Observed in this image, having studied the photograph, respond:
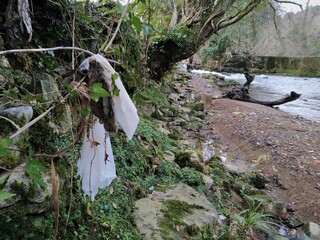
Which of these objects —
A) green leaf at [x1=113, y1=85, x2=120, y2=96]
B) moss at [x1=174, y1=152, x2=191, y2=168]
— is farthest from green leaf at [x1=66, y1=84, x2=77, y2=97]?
moss at [x1=174, y1=152, x2=191, y2=168]

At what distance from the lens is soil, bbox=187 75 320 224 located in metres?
4.11

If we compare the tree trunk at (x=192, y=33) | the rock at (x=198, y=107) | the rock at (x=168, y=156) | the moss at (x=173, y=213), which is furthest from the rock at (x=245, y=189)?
the rock at (x=198, y=107)

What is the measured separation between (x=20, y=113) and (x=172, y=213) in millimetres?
1491

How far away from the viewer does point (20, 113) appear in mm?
1641

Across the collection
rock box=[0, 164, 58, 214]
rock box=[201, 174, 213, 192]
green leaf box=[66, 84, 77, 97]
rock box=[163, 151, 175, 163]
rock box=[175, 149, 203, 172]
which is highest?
green leaf box=[66, 84, 77, 97]

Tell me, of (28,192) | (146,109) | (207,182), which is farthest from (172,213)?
(146,109)

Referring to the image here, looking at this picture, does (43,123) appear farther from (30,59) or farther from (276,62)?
(276,62)

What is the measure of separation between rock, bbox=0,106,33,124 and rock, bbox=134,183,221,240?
45.0 inches

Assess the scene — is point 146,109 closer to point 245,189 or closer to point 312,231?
point 245,189

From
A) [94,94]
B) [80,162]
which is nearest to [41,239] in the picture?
[80,162]

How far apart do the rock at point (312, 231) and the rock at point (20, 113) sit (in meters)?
3.13

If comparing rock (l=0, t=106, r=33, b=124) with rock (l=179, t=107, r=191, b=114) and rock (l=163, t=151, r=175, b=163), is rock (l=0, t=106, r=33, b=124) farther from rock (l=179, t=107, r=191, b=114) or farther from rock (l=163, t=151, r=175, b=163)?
rock (l=179, t=107, r=191, b=114)

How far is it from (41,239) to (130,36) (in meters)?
3.39

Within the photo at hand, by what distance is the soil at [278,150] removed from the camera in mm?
4109
